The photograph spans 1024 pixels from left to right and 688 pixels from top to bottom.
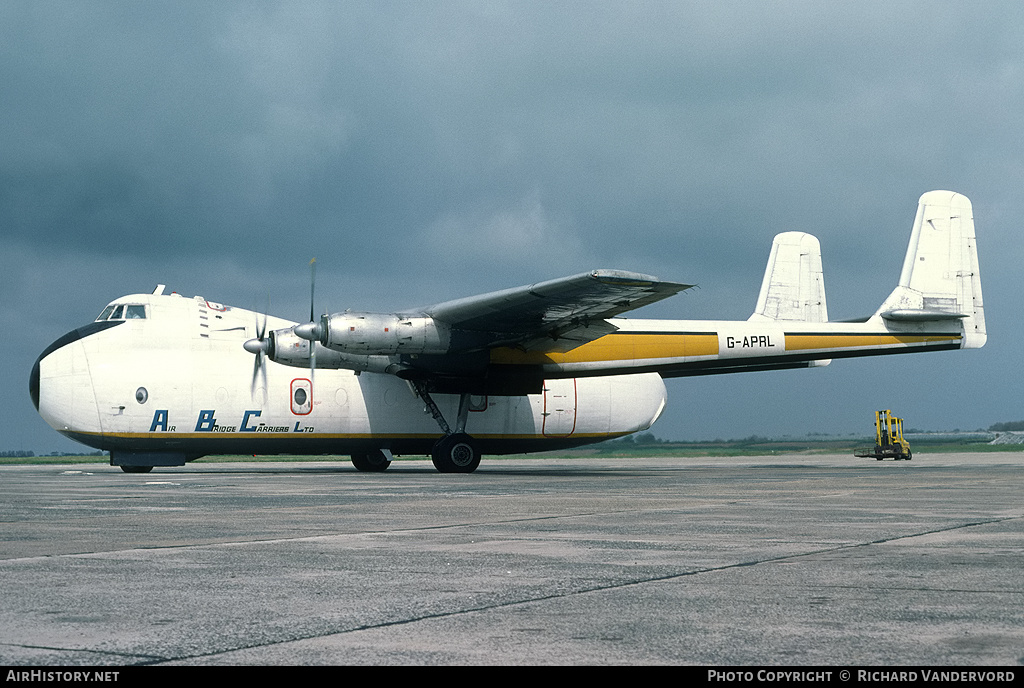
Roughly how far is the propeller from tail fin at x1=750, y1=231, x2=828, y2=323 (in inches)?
659

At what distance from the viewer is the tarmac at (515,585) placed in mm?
4605

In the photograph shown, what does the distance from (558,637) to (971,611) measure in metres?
2.39

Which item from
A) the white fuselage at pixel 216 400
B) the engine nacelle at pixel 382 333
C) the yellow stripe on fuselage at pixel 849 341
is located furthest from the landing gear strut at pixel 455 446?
the yellow stripe on fuselage at pixel 849 341

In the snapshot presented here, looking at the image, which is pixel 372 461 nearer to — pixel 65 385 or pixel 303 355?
pixel 303 355

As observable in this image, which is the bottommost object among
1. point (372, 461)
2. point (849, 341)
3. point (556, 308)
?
point (372, 461)

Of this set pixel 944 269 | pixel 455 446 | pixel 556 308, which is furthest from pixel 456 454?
pixel 944 269

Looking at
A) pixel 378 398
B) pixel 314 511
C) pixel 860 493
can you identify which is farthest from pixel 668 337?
pixel 314 511

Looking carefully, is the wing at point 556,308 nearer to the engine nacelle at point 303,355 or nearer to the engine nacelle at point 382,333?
the engine nacelle at point 382,333

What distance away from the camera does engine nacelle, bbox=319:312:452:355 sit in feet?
78.5

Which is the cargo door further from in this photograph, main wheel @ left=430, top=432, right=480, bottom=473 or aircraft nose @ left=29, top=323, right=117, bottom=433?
aircraft nose @ left=29, top=323, right=117, bottom=433

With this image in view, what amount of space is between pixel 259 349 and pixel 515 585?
2163cm

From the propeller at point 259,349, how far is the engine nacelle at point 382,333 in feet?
10.1

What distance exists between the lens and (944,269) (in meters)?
32.2

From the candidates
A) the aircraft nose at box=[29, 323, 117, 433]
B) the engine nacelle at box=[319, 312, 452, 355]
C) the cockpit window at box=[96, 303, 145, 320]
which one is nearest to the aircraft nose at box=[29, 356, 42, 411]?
the aircraft nose at box=[29, 323, 117, 433]
